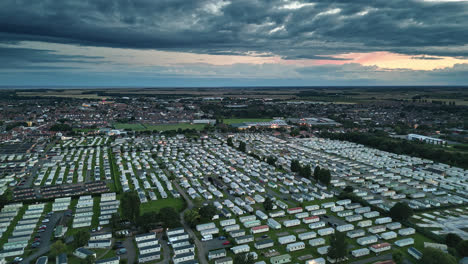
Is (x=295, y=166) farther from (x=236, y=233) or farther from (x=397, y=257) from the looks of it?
(x=397, y=257)

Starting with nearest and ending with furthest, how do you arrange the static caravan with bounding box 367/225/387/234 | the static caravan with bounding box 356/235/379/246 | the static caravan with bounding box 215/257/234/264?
the static caravan with bounding box 215/257/234/264 < the static caravan with bounding box 356/235/379/246 < the static caravan with bounding box 367/225/387/234

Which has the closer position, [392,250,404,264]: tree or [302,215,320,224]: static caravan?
[392,250,404,264]: tree

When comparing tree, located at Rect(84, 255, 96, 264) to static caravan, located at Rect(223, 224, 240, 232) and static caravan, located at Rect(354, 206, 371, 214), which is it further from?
static caravan, located at Rect(354, 206, 371, 214)

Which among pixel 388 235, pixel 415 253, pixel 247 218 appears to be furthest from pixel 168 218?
pixel 415 253

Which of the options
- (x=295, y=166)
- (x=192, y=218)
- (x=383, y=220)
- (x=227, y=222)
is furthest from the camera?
(x=295, y=166)

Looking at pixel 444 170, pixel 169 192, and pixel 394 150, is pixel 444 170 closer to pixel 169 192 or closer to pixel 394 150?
pixel 394 150

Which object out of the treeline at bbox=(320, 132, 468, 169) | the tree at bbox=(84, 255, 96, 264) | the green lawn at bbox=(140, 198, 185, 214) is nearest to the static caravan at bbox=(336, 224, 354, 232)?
the green lawn at bbox=(140, 198, 185, 214)

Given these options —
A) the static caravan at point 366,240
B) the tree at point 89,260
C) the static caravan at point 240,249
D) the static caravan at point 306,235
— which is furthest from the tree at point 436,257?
the tree at point 89,260
